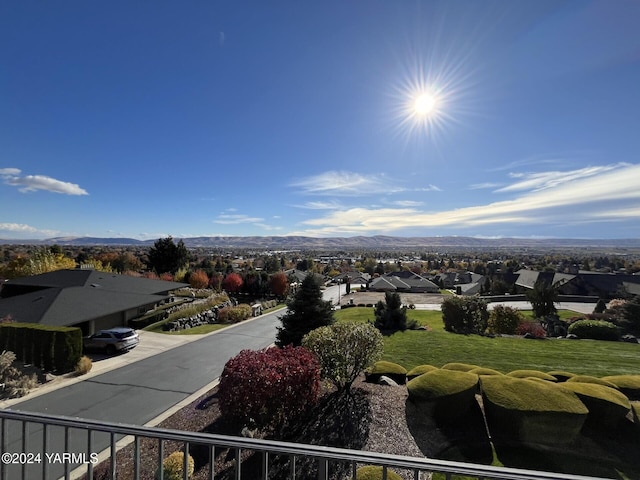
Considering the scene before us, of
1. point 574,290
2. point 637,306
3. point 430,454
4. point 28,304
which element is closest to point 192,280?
point 28,304

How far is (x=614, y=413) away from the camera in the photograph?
7527 mm

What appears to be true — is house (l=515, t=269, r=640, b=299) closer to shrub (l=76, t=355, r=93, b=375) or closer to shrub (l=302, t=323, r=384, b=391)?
shrub (l=302, t=323, r=384, b=391)

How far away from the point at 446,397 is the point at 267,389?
4.39m

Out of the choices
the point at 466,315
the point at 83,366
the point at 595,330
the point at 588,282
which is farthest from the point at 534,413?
the point at 588,282

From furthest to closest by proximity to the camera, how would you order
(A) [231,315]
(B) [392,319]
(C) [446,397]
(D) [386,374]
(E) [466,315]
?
(A) [231,315]
(E) [466,315]
(B) [392,319]
(D) [386,374]
(C) [446,397]

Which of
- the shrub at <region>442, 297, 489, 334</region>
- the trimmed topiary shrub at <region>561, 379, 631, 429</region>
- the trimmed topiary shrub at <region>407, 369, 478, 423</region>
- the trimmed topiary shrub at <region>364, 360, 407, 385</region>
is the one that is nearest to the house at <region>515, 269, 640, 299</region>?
the shrub at <region>442, 297, 489, 334</region>

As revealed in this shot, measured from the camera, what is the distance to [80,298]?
19469mm

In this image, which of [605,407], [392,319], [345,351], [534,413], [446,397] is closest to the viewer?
[534,413]

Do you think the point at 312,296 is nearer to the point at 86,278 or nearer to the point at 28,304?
the point at 28,304

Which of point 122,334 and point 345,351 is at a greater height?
point 345,351

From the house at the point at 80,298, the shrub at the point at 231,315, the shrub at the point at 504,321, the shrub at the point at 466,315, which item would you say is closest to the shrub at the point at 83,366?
the house at the point at 80,298

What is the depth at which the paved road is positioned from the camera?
336 inches

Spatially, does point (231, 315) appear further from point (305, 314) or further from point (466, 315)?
point (466, 315)

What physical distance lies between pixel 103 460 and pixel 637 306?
31208 mm
